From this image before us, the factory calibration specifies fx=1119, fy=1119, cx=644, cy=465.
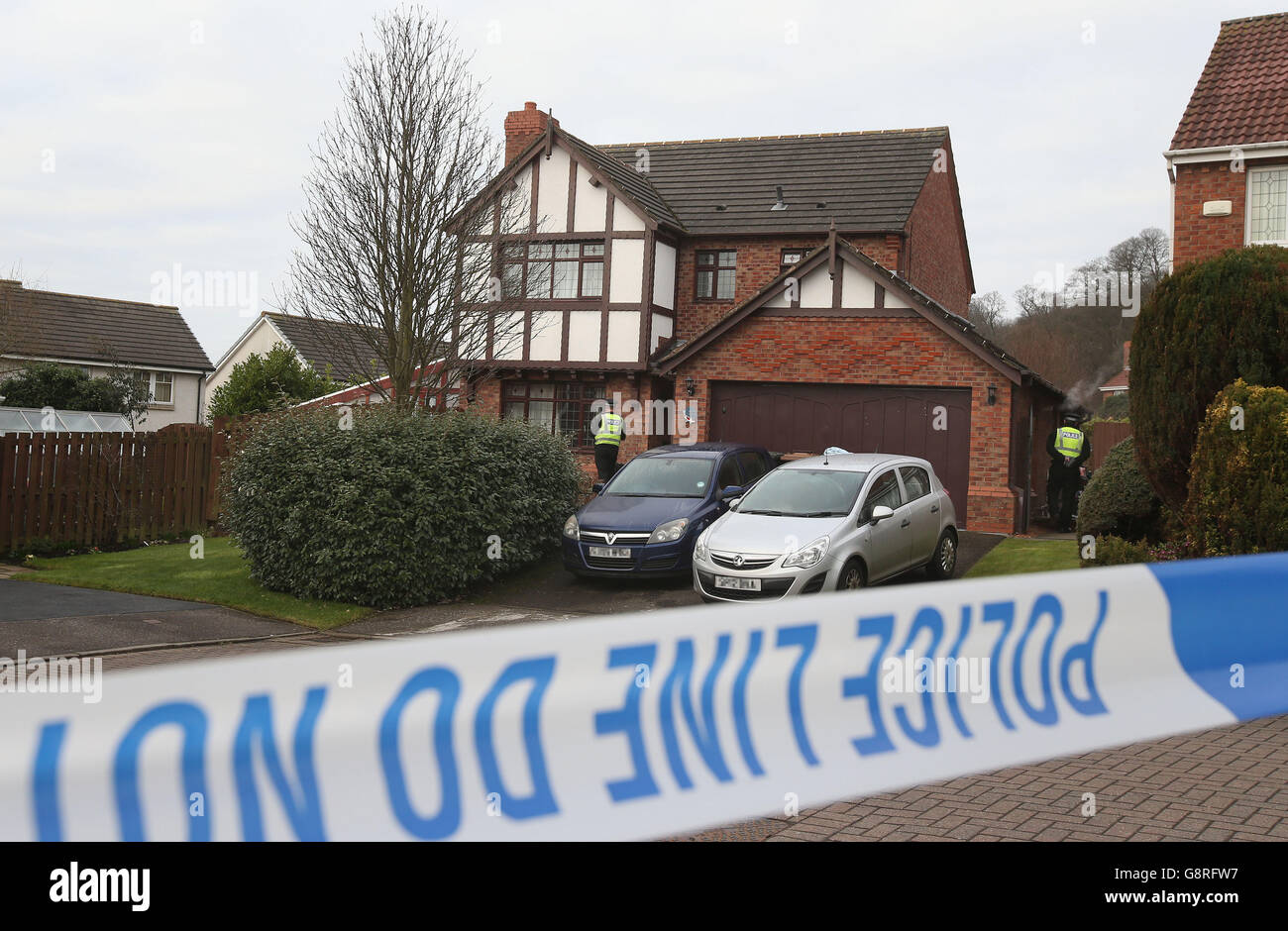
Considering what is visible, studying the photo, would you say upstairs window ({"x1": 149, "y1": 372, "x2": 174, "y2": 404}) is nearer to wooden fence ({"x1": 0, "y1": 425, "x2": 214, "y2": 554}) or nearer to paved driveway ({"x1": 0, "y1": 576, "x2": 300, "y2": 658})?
wooden fence ({"x1": 0, "y1": 425, "x2": 214, "y2": 554})

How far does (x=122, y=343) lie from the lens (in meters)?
41.2

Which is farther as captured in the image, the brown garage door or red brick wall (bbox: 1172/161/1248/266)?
the brown garage door

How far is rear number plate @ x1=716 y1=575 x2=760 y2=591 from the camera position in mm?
11430

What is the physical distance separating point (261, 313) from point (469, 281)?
1323 inches

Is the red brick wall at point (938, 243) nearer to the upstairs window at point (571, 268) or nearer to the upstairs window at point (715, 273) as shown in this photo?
the upstairs window at point (715, 273)

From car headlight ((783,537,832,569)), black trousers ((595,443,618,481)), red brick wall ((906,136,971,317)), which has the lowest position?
car headlight ((783,537,832,569))

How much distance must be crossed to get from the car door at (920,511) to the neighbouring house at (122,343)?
30101 millimetres

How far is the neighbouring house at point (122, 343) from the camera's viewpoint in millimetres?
36750

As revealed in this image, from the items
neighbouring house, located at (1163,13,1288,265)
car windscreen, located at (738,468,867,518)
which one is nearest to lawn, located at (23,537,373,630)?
car windscreen, located at (738,468,867,518)

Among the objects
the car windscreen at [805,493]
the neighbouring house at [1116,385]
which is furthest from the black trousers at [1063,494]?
the neighbouring house at [1116,385]

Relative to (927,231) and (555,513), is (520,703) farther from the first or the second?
(927,231)

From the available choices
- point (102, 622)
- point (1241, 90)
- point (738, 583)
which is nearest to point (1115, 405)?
point (1241, 90)

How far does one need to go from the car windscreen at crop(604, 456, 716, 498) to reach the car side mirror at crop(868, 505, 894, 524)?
9.20 ft

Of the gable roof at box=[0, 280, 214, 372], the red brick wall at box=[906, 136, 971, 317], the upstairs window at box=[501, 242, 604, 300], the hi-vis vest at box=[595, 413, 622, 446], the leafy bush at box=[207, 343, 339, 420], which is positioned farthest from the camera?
the gable roof at box=[0, 280, 214, 372]
